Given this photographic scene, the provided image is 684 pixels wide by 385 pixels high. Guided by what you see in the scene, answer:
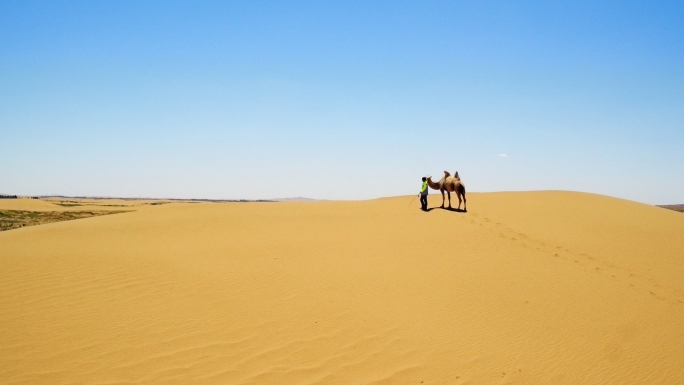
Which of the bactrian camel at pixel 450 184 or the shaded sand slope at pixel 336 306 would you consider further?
the bactrian camel at pixel 450 184

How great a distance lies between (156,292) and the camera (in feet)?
27.0

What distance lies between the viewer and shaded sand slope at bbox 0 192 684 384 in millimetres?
5828

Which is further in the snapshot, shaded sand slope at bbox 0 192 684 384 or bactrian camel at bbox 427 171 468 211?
bactrian camel at bbox 427 171 468 211

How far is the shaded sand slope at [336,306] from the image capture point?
5.83 metres

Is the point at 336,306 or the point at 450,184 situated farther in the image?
the point at 450,184

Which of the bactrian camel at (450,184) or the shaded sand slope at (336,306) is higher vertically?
the bactrian camel at (450,184)

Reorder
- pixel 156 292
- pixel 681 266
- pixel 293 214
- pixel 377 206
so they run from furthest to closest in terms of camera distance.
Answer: pixel 377 206
pixel 293 214
pixel 681 266
pixel 156 292

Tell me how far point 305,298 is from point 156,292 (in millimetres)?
2936

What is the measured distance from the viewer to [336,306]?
7.95m

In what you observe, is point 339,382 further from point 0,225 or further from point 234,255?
point 0,225

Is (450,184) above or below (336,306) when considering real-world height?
above

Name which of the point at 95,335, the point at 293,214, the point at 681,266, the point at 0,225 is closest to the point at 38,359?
the point at 95,335

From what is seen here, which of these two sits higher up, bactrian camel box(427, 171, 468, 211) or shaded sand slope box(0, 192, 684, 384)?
bactrian camel box(427, 171, 468, 211)

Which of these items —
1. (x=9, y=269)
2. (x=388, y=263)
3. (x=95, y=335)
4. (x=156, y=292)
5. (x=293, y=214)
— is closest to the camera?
(x=95, y=335)
